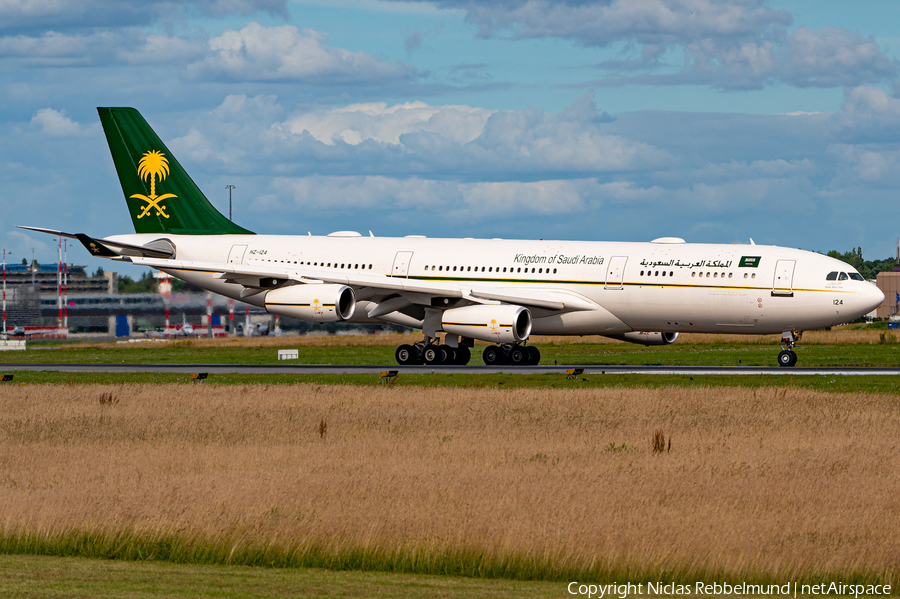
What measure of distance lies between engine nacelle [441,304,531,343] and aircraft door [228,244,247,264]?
11224 millimetres

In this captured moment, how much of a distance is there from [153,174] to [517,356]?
18.6 m

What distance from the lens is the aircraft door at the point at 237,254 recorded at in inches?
1842

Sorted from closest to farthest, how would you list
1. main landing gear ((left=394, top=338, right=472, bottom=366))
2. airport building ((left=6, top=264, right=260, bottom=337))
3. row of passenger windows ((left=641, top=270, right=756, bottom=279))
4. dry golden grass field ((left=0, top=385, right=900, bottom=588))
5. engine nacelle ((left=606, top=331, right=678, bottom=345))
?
1. dry golden grass field ((left=0, top=385, right=900, bottom=588))
2. row of passenger windows ((left=641, top=270, right=756, bottom=279))
3. main landing gear ((left=394, top=338, right=472, bottom=366))
4. engine nacelle ((left=606, top=331, right=678, bottom=345))
5. airport building ((left=6, top=264, right=260, bottom=337))

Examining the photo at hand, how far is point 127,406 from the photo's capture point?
2894cm

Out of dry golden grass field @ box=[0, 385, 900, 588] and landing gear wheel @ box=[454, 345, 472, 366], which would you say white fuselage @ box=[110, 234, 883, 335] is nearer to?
landing gear wheel @ box=[454, 345, 472, 366]

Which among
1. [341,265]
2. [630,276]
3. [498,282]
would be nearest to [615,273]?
[630,276]

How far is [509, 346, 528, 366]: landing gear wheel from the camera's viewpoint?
42.9 metres

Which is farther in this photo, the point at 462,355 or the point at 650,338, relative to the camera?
the point at 650,338

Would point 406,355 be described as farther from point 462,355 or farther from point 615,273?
point 615,273

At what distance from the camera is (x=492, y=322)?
38719 millimetres

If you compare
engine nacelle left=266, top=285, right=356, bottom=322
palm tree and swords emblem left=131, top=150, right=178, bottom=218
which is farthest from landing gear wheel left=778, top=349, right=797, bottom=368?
palm tree and swords emblem left=131, top=150, right=178, bottom=218

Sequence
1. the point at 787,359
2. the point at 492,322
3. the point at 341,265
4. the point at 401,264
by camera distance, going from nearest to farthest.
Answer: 1. the point at 492,322
2. the point at 787,359
3. the point at 401,264
4. the point at 341,265

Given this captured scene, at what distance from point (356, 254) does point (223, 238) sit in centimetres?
666

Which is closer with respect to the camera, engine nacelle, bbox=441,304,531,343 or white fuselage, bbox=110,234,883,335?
white fuselage, bbox=110,234,883,335
